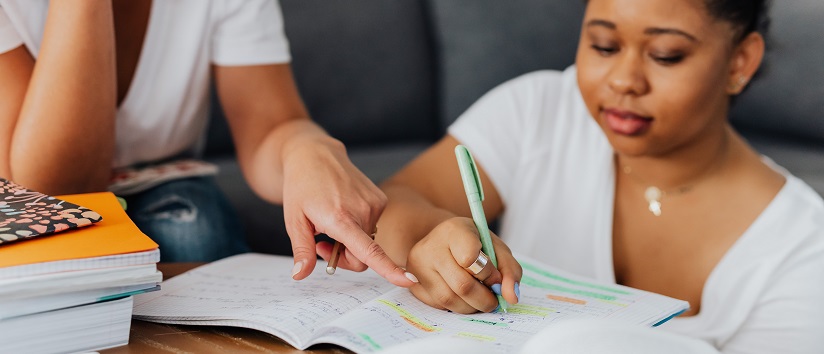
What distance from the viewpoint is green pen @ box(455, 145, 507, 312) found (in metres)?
0.82

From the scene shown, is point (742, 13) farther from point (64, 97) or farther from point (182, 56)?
point (64, 97)

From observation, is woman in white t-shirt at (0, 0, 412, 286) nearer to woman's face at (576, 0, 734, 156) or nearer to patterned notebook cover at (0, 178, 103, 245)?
patterned notebook cover at (0, 178, 103, 245)

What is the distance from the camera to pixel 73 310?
713 millimetres

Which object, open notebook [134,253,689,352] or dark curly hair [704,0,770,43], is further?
dark curly hair [704,0,770,43]

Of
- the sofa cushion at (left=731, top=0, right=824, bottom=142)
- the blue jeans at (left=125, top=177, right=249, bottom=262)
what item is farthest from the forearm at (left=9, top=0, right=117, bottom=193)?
the sofa cushion at (left=731, top=0, right=824, bottom=142)

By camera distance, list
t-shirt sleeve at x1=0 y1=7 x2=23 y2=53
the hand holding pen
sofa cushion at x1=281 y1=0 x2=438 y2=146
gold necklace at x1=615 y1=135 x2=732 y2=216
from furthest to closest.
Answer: sofa cushion at x1=281 y1=0 x2=438 y2=146
gold necklace at x1=615 y1=135 x2=732 y2=216
t-shirt sleeve at x1=0 y1=7 x2=23 y2=53
the hand holding pen

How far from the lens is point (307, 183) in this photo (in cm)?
91

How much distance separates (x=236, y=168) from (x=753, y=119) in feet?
3.79

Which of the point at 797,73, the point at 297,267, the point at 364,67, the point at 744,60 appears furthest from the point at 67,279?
the point at 797,73

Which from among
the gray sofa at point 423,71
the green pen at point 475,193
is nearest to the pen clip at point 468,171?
the green pen at point 475,193

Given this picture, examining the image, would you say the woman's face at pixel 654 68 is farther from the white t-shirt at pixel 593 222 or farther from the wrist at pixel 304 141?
the wrist at pixel 304 141

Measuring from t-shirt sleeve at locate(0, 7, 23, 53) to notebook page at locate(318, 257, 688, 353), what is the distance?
2.02 feet

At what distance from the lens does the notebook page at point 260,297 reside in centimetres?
76

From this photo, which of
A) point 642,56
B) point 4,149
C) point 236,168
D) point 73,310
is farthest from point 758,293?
point 236,168
